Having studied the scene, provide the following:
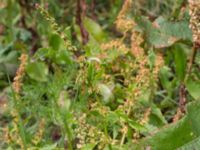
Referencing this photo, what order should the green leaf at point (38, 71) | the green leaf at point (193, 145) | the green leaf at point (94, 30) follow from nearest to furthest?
the green leaf at point (193, 145) < the green leaf at point (38, 71) < the green leaf at point (94, 30)

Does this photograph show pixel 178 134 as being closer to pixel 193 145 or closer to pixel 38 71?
pixel 193 145

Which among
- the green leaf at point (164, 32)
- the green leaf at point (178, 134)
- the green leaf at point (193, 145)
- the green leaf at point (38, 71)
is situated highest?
the green leaf at point (164, 32)

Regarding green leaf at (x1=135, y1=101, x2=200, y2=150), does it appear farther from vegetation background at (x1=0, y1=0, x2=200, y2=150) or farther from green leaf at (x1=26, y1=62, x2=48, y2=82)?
green leaf at (x1=26, y1=62, x2=48, y2=82)

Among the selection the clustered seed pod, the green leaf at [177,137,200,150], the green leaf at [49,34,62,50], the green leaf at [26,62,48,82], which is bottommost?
the green leaf at [26,62,48,82]

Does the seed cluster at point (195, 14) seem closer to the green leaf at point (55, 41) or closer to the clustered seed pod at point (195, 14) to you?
the clustered seed pod at point (195, 14)

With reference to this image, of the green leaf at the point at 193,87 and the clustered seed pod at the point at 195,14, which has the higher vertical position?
the clustered seed pod at the point at 195,14

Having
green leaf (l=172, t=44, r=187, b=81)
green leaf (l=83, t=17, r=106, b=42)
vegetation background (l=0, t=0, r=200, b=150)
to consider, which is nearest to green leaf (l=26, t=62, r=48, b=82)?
vegetation background (l=0, t=0, r=200, b=150)

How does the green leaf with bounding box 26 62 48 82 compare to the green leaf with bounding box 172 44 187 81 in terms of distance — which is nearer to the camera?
the green leaf with bounding box 172 44 187 81

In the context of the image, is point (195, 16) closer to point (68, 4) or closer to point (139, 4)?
point (139, 4)

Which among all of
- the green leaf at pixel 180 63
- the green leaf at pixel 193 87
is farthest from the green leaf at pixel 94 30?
the green leaf at pixel 193 87
